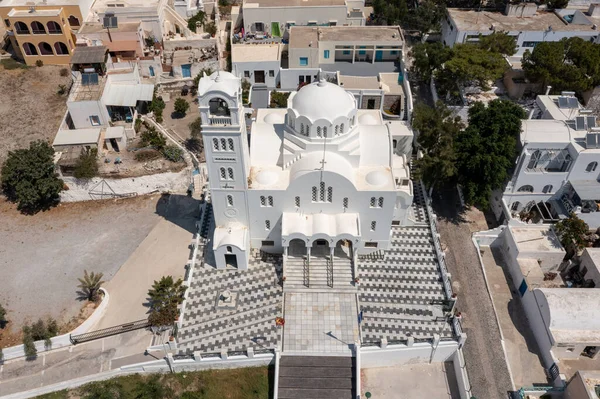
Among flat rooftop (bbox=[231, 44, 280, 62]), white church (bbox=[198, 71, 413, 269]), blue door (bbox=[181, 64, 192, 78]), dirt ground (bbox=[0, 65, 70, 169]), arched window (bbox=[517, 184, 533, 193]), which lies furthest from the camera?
blue door (bbox=[181, 64, 192, 78])

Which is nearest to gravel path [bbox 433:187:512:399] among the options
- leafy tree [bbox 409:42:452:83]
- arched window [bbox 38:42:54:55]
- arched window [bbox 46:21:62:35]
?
leafy tree [bbox 409:42:452:83]

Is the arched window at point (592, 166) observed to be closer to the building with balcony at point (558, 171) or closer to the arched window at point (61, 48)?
the building with balcony at point (558, 171)

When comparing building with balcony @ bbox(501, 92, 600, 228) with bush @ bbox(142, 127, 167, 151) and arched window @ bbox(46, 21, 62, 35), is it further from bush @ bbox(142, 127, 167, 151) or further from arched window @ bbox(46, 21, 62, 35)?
arched window @ bbox(46, 21, 62, 35)

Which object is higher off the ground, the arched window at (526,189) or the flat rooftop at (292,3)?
the flat rooftop at (292,3)

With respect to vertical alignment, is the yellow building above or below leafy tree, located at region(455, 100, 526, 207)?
above

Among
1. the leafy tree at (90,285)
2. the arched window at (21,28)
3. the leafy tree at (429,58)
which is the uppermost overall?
the arched window at (21,28)

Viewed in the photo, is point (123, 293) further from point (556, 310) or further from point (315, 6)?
point (315, 6)

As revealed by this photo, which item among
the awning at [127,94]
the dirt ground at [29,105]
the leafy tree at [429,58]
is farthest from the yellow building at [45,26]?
the leafy tree at [429,58]
